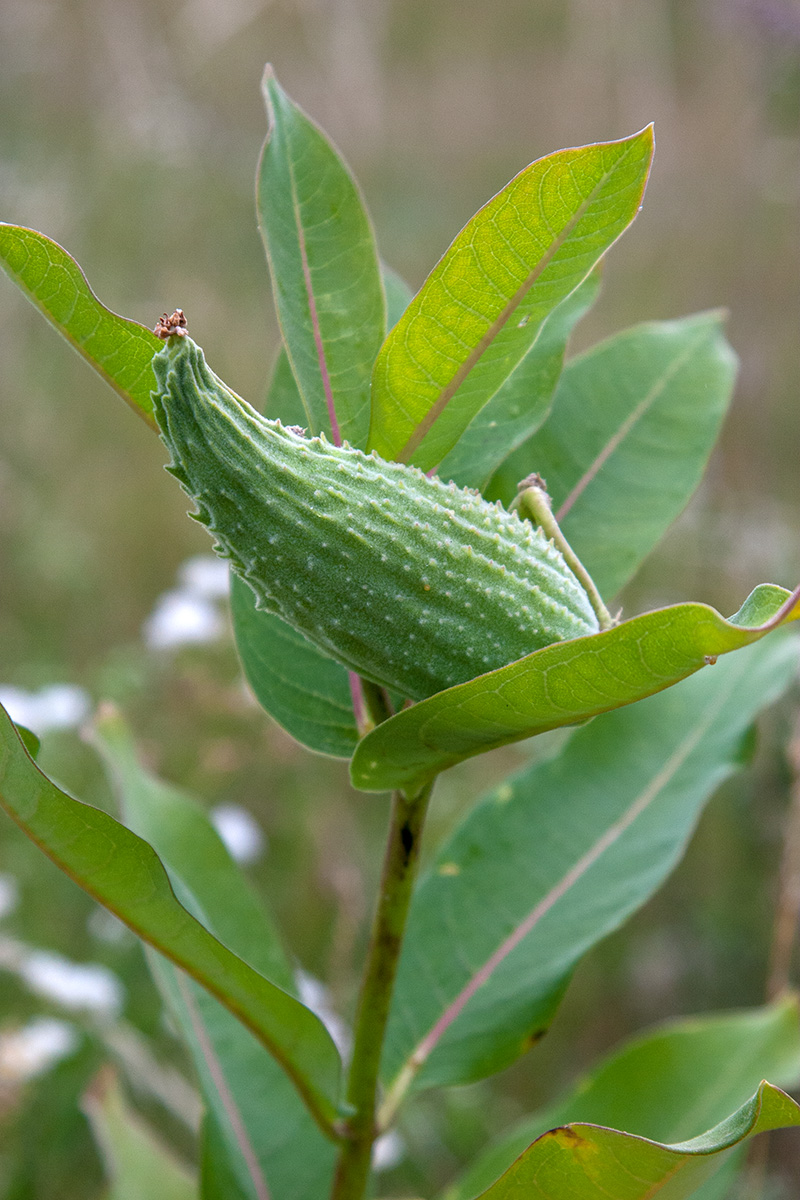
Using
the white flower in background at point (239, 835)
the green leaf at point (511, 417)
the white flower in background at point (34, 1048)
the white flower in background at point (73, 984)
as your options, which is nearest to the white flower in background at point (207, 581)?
the white flower in background at point (239, 835)

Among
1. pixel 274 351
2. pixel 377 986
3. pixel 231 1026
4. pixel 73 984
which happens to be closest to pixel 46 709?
pixel 73 984

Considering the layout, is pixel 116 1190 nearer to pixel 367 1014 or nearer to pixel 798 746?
pixel 367 1014

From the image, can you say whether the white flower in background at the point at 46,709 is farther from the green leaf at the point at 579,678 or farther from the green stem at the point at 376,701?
the green leaf at the point at 579,678

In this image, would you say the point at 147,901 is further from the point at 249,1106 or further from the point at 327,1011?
the point at 327,1011

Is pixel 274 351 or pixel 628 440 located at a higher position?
pixel 274 351

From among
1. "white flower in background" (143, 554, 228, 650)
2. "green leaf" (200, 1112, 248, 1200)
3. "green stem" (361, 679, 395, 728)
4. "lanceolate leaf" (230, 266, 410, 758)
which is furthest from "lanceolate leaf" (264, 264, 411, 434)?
"white flower in background" (143, 554, 228, 650)

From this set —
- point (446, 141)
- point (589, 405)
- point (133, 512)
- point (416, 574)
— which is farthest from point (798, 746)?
point (446, 141)
